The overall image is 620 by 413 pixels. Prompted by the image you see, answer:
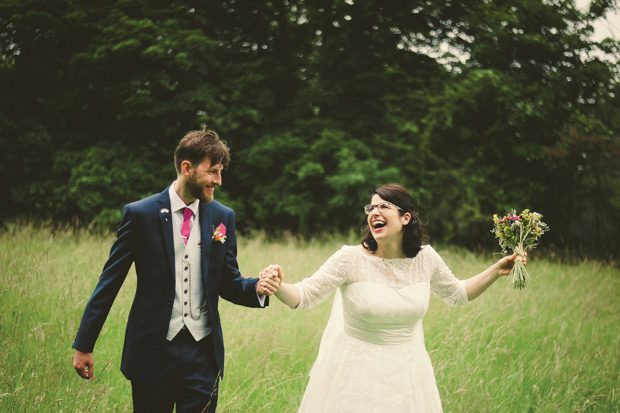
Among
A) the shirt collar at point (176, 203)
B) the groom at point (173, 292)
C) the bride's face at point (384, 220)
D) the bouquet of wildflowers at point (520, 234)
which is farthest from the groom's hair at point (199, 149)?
the bouquet of wildflowers at point (520, 234)

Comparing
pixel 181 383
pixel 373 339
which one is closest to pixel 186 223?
pixel 181 383

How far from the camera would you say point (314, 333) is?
4.76 meters

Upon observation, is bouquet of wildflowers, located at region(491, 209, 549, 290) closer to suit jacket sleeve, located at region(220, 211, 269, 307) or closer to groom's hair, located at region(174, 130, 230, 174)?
suit jacket sleeve, located at region(220, 211, 269, 307)

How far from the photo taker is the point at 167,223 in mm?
2467

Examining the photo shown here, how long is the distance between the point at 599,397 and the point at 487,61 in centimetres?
929

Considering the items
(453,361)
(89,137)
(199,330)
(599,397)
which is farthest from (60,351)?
(89,137)

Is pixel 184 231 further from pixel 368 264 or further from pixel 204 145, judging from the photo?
pixel 368 264

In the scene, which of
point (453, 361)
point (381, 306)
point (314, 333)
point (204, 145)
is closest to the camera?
point (204, 145)

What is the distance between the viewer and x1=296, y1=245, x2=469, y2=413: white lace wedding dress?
2605mm

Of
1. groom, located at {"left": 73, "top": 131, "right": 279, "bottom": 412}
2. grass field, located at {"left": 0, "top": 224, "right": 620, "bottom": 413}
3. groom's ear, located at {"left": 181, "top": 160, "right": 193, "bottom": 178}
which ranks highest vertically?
groom's ear, located at {"left": 181, "top": 160, "right": 193, "bottom": 178}

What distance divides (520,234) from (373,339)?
49.1 inches

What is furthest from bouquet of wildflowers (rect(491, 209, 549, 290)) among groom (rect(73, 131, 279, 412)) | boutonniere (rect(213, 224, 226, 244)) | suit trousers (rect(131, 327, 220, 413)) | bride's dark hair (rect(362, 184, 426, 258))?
suit trousers (rect(131, 327, 220, 413))

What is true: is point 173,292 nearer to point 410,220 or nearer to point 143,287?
point 143,287

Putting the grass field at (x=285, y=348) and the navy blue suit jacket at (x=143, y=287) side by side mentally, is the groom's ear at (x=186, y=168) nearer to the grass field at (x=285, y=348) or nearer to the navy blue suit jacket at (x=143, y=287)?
the navy blue suit jacket at (x=143, y=287)
